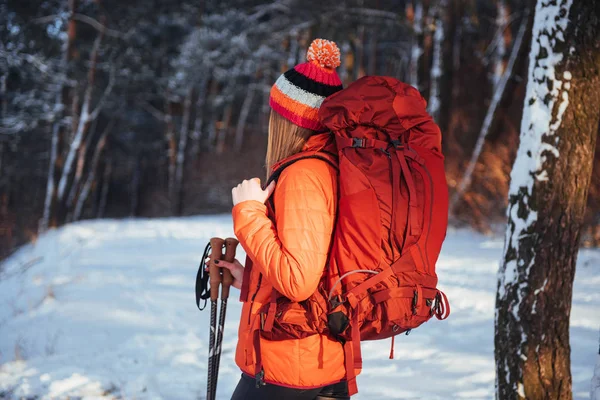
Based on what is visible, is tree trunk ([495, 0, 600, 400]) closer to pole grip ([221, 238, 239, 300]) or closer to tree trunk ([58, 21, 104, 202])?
pole grip ([221, 238, 239, 300])

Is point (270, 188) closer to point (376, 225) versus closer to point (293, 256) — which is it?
point (293, 256)

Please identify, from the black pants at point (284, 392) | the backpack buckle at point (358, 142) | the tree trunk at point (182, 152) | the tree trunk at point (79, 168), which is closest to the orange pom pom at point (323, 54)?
the backpack buckle at point (358, 142)

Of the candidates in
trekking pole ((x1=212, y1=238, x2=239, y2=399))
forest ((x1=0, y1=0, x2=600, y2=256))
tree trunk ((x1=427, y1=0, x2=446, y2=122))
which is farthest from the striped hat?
tree trunk ((x1=427, y1=0, x2=446, y2=122))

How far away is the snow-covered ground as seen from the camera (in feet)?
13.3

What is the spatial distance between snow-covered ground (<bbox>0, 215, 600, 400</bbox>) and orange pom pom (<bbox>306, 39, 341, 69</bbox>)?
261cm

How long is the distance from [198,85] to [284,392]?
22295 mm

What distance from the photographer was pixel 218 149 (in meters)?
29.3

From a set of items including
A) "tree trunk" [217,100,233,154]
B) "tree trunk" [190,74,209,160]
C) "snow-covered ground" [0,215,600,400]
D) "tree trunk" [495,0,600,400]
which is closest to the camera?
"tree trunk" [495,0,600,400]

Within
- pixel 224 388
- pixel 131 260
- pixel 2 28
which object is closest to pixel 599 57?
pixel 224 388

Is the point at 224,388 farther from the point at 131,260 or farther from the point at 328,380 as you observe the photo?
the point at 131,260

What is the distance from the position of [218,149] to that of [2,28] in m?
15.5

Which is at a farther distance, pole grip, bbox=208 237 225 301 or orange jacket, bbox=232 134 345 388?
pole grip, bbox=208 237 225 301

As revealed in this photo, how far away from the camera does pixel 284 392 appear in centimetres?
189

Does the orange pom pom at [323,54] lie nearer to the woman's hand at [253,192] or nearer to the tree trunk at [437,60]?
the woman's hand at [253,192]
